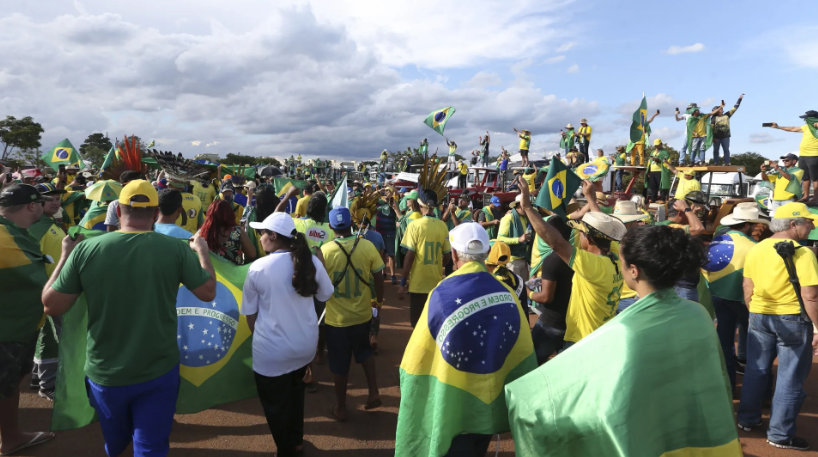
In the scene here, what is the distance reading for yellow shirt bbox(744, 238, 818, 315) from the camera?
357cm

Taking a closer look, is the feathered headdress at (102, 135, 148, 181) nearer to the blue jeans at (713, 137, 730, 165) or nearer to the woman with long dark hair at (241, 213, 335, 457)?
the woman with long dark hair at (241, 213, 335, 457)

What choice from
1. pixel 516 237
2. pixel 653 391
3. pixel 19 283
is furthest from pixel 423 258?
pixel 19 283

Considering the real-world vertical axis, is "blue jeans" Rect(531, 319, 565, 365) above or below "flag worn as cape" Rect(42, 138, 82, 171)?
below

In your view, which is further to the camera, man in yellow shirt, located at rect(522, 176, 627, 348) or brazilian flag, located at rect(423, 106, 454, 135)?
brazilian flag, located at rect(423, 106, 454, 135)

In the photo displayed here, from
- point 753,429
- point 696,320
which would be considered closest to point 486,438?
point 696,320

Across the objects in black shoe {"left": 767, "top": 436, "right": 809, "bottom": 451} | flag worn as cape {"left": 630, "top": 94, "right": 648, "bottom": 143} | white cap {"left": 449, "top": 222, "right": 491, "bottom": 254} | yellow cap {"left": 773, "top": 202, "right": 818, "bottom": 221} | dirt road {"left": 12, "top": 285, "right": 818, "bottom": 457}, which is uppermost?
flag worn as cape {"left": 630, "top": 94, "right": 648, "bottom": 143}

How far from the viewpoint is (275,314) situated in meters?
3.09

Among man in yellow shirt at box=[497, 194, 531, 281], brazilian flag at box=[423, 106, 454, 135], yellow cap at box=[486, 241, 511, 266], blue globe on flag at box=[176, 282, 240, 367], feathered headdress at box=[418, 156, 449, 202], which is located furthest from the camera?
brazilian flag at box=[423, 106, 454, 135]

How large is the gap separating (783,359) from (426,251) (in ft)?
11.7

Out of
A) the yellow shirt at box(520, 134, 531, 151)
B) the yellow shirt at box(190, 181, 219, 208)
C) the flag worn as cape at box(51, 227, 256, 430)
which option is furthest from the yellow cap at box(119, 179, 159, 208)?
the yellow shirt at box(520, 134, 531, 151)

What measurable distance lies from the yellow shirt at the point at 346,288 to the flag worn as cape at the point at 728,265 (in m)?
3.58

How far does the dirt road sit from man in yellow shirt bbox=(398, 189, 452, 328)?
45.2 inches

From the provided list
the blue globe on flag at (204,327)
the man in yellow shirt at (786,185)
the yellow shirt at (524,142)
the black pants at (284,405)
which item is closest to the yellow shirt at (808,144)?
the man in yellow shirt at (786,185)

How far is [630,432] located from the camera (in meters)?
1.85
